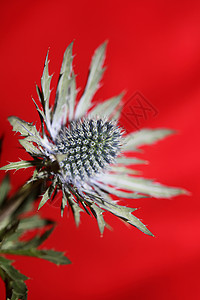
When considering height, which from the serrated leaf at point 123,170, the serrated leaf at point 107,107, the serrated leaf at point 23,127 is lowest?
the serrated leaf at point 123,170

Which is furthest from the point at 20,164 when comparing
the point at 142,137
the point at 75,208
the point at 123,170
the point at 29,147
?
the point at 142,137

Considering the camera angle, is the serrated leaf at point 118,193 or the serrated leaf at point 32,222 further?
the serrated leaf at point 32,222

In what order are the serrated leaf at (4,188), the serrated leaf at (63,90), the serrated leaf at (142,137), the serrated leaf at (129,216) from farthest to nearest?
the serrated leaf at (142,137), the serrated leaf at (4,188), the serrated leaf at (63,90), the serrated leaf at (129,216)

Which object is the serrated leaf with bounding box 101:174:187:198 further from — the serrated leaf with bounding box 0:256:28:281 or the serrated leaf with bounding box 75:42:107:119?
the serrated leaf with bounding box 0:256:28:281

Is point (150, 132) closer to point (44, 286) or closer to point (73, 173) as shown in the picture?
point (73, 173)

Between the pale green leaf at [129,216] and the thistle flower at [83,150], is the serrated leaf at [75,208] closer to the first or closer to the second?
the thistle flower at [83,150]

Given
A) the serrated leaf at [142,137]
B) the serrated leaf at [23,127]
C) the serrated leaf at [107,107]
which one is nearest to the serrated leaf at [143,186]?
the serrated leaf at [142,137]

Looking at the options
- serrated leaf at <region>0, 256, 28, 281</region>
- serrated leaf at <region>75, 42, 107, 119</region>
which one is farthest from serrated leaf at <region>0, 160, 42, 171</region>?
serrated leaf at <region>75, 42, 107, 119</region>

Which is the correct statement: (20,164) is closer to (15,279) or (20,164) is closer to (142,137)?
(15,279)

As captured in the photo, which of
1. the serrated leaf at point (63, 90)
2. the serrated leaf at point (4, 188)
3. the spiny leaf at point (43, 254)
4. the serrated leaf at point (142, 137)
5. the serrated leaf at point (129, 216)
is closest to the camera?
the spiny leaf at point (43, 254)

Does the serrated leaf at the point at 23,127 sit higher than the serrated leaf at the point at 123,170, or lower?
higher
